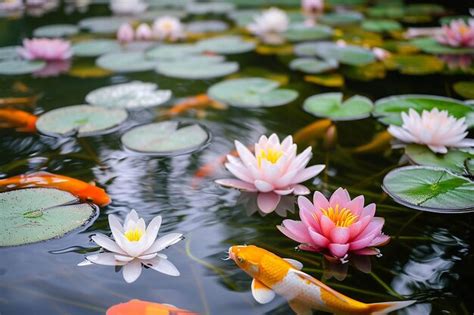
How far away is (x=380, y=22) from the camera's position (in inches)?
128

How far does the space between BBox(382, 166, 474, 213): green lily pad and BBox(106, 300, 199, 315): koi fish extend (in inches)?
26.8

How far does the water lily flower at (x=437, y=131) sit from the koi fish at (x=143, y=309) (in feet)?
3.21

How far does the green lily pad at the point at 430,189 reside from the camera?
1.25m

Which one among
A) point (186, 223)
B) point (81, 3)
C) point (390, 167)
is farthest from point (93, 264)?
point (81, 3)

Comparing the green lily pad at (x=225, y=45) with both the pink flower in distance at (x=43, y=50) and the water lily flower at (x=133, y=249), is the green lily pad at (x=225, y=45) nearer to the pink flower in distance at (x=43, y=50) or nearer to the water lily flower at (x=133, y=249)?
the pink flower in distance at (x=43, y=50)

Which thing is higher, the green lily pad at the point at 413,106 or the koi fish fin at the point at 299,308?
the green lily pad at the point at 413,106

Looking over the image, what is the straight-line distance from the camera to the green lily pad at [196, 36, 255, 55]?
2754 millimetres

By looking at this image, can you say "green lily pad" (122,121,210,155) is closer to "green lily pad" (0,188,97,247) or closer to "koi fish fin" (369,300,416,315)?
"green lily pad" (0,188,97,247)

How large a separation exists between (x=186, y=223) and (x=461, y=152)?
90cm

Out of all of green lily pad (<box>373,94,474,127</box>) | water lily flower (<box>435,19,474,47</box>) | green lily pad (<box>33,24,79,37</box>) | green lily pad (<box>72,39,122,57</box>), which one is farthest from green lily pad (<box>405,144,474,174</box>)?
green lily pad (<box>33,24,79,37</box>)

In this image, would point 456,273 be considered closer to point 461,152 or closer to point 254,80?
point 461,152

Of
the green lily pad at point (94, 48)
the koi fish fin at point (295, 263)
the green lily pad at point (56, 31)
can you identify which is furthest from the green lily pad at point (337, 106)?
the green lily pad at point (56, 31)

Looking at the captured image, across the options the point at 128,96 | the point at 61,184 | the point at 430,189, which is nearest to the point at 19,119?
the point at 128,96

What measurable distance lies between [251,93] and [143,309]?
1.33m
